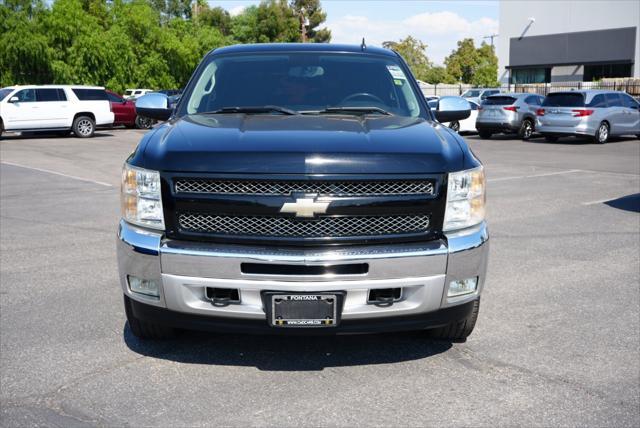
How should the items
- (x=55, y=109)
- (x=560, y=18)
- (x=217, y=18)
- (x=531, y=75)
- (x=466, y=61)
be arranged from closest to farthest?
1. (x=55, y=109)
2. (x=560, y=18)
3. (x=531, y=75)
4. (x=466, y=61)
5. (x=217, y=18)

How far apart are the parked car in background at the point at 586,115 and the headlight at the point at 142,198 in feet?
66.6

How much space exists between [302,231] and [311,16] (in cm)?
8218

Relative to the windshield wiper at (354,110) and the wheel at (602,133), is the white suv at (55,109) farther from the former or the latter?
the windshield wiper at (354,110)

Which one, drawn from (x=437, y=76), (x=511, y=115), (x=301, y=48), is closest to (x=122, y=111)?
(x=511, y=115)

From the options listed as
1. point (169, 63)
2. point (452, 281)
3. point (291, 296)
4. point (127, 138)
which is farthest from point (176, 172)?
point (169, 63)

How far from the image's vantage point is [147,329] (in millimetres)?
4316

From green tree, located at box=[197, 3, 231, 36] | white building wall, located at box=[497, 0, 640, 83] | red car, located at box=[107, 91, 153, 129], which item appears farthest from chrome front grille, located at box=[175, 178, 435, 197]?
→ green tree, located at box=[197, 3, 231, 36]

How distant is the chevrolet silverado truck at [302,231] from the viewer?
11.8 ft

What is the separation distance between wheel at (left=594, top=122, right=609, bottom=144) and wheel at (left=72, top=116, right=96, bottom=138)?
54.7 feet

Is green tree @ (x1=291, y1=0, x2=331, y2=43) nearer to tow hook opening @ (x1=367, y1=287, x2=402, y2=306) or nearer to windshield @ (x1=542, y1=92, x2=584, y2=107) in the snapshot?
windshield @ (x1=542, y1=92, x2=584, y2=107)

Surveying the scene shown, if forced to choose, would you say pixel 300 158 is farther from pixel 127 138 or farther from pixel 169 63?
pixel 169 63

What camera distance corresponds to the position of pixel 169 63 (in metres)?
39.8

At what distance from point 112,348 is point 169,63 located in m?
37.4

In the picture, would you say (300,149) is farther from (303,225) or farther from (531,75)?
(531,75)
